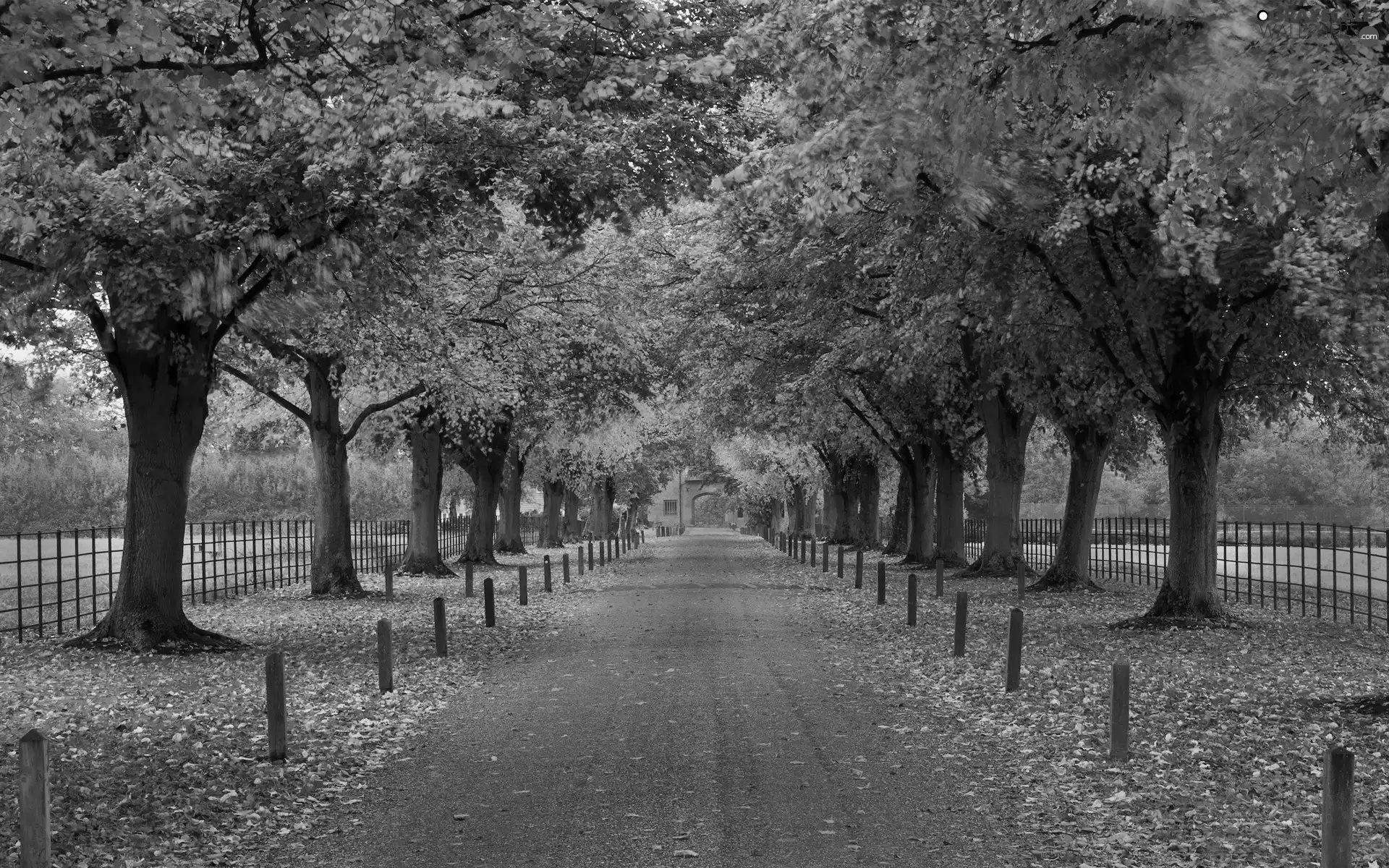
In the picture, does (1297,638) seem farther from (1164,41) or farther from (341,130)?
(341,130)

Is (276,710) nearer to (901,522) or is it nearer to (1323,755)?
(1323,755)

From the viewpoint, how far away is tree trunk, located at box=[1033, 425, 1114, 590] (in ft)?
97.2

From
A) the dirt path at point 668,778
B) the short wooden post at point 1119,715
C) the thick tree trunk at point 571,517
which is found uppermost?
the short wooden post at point 1119,715

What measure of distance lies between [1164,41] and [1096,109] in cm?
262

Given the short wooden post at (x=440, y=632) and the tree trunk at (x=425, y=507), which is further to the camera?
the tree trunk at (x=425, y=507)

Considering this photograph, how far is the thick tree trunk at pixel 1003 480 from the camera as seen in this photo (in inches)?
1328

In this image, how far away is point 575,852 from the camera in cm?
757

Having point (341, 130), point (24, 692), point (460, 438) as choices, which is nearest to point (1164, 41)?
point (341, 130)

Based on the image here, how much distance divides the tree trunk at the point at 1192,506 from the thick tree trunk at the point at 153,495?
1392 cm

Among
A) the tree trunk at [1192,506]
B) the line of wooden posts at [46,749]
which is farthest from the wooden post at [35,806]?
the tree trunk at [1192,506]

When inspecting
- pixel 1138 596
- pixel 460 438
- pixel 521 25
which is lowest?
pixel 1138 596

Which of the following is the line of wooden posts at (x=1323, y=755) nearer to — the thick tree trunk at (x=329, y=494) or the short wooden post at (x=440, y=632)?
the short wooden post at (x=440, y=632)

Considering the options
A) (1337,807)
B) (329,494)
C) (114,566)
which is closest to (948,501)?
(329,494)

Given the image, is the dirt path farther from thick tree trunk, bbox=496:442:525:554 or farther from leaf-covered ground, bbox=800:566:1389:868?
thick tree trunk, bbox=496:442:525:554
